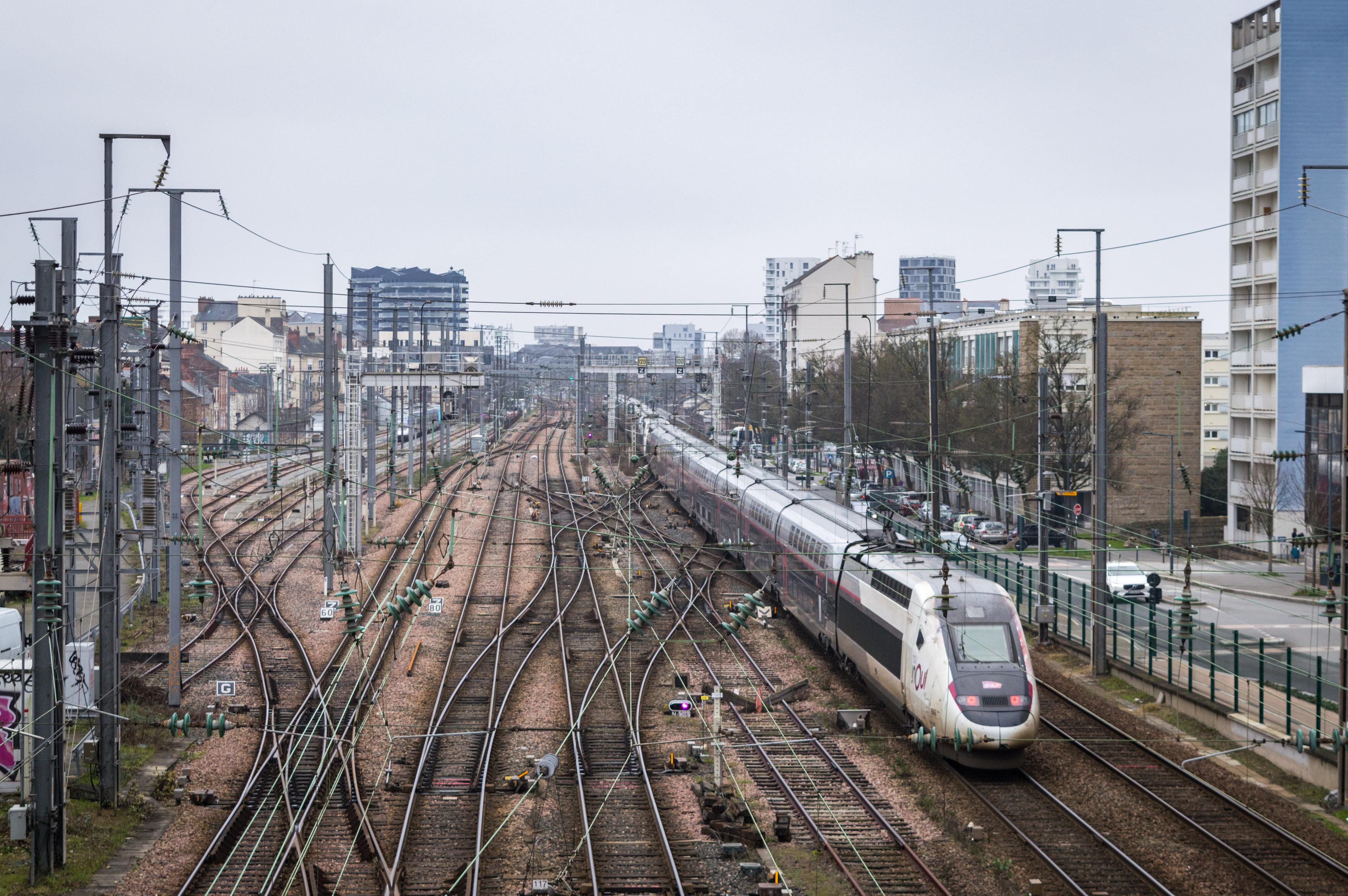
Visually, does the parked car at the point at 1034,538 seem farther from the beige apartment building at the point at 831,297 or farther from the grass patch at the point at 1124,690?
the beige apartment building at the point at 831,297

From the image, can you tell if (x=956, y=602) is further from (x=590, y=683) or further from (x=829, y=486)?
(x=829, y=486)

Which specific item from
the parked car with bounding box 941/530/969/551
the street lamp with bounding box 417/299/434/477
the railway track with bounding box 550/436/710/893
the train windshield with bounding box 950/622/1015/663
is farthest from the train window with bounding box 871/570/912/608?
the street lamp with bounding box 417/299/434/477

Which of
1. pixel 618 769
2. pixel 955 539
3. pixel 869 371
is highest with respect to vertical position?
pixel 869 371

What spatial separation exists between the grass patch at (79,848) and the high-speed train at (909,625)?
29.6ft

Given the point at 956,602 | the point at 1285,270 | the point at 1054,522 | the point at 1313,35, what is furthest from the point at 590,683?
the point at 1313,35

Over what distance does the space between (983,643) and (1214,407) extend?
50521mm

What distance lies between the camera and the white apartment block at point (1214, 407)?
59312mm

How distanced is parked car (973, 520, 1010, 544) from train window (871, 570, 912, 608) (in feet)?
73.5

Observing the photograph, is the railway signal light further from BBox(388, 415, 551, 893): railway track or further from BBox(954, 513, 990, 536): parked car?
BBox(954, 513, 990, 536): parked car

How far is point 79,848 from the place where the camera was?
13.1 meters

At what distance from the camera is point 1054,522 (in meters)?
39.8

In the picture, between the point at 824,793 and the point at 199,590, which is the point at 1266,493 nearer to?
the point at 824,793

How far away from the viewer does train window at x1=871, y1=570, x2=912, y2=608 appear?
1669 cm

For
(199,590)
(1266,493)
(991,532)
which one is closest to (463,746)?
(199,590)
